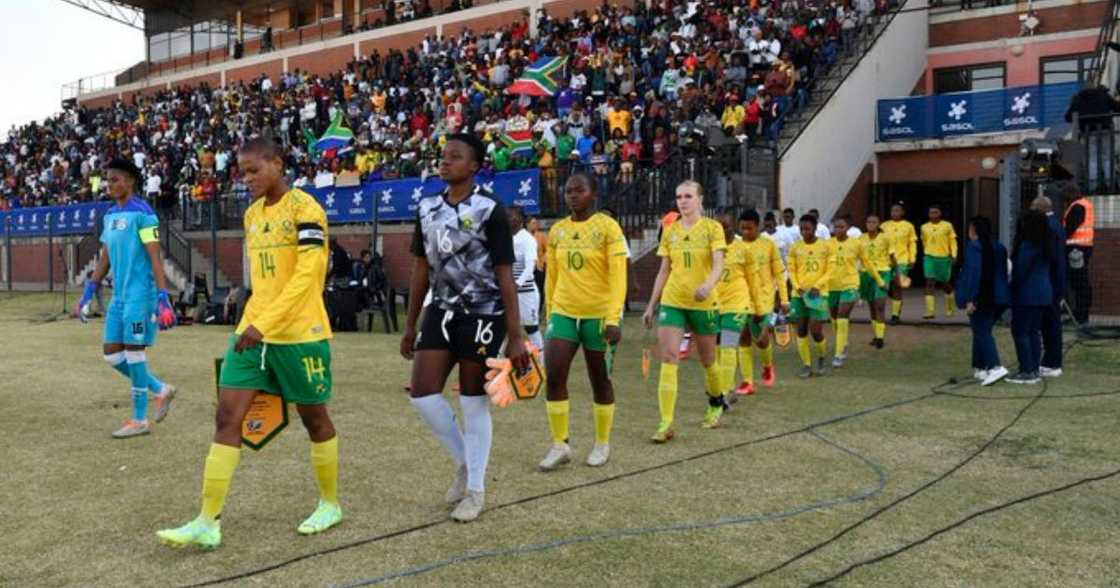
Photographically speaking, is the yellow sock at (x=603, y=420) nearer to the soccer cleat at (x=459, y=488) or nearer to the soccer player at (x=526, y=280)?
the soccer cleat at (x=459, y=488)

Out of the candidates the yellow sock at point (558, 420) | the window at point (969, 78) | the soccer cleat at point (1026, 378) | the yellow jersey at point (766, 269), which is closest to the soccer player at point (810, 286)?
the yellow jersey at point (766, 269)

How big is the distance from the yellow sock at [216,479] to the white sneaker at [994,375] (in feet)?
26.8

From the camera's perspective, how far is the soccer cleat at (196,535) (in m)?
4.50

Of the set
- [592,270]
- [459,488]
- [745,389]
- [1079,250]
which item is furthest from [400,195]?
[459,488]

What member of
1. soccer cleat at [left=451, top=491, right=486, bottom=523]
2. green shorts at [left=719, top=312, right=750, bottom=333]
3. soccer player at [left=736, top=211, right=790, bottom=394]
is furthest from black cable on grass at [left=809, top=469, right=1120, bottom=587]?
soccer player at [left=736, top=211, right=790, bottom=394]

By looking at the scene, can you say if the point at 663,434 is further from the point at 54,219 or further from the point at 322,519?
the point at 54,219

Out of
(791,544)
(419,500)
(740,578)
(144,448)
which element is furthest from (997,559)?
(144,448)

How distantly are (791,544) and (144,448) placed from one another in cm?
488

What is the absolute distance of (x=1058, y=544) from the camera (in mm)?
4711

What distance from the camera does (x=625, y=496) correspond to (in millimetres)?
5609

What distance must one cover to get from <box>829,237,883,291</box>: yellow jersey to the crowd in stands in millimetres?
6684

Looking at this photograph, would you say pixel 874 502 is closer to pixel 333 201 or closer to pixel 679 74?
pixel 679 74

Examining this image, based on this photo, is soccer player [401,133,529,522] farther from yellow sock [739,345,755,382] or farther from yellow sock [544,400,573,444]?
yellow sock [739,345,755,382]

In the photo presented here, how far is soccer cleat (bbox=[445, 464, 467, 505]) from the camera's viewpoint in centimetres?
539
